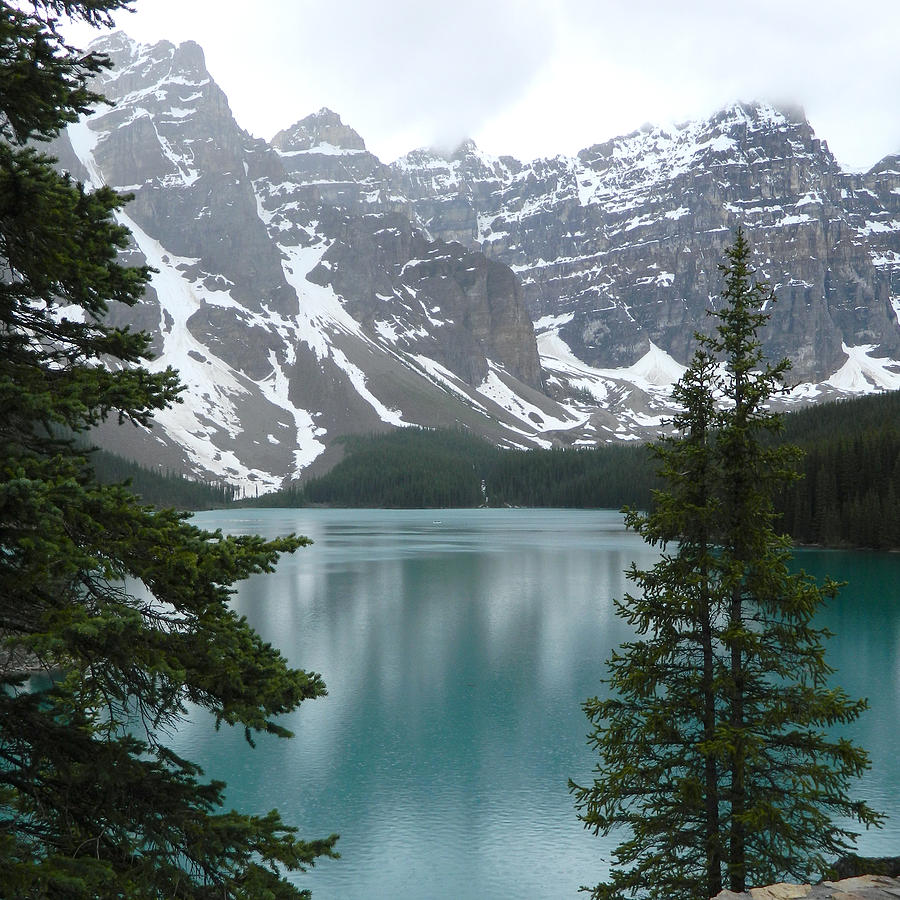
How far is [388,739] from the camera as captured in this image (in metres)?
26.7

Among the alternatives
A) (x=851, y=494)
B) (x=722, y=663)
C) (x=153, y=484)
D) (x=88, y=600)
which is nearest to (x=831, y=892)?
(x=722, y=663)

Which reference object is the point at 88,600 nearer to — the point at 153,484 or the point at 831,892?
the point at 831,892

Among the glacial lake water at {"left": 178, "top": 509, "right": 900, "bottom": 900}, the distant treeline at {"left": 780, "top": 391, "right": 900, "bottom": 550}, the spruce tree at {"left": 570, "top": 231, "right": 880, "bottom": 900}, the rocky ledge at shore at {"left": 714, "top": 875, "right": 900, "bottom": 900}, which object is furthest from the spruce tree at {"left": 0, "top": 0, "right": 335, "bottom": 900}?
the distant treeline at {"left": 780, "top": 391, "right": 900, "bottom": 550}

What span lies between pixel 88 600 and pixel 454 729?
23835 mm

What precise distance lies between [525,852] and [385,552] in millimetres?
70145

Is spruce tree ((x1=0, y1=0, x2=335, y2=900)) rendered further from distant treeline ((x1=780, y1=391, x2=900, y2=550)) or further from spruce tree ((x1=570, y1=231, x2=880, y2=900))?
distant treeline ((x1=780, y1=391, x2=900, y2=550))

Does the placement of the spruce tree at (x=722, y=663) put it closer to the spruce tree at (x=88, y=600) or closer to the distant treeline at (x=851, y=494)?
the spruce tree at (x=88, y=600)

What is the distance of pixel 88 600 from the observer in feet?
18.6

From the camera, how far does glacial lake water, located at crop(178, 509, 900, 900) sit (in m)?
18.4

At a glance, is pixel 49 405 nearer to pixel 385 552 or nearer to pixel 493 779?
pixel 493 779

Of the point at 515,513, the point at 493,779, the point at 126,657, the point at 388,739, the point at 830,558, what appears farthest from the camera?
the point at 515,513

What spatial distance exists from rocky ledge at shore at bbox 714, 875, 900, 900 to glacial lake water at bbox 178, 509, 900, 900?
10269 mm

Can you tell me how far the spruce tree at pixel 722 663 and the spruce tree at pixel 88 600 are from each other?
21.2 feet

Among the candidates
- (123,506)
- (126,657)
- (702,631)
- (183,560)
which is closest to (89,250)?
(123,506)
